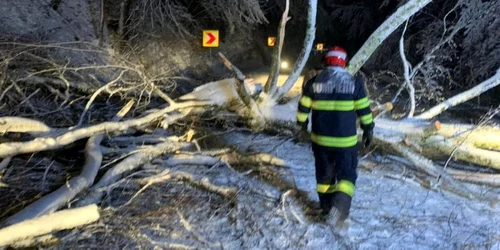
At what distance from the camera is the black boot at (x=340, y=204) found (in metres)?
3.64

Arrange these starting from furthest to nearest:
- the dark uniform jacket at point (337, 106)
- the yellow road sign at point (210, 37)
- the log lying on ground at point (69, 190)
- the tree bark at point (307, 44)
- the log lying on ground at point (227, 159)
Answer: the yellow road sign at point (210, 37)
the tree bark at point (307, 44)
the log lying on ground at point (227, 159)
the dark uniform jacket at point (337, 106)
the log lying on ground at point (69, 190)

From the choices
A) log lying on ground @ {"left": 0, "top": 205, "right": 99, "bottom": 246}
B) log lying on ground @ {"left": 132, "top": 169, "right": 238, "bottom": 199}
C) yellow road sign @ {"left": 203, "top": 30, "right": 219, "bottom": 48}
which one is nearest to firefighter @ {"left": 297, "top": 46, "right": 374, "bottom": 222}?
log lying on ground @ {"left": 132, "top": 169, "right": 238, "bottom": 199}

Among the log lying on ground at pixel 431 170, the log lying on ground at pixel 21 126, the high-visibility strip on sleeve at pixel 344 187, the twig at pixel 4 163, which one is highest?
the log lying on ground at pixel 21 126

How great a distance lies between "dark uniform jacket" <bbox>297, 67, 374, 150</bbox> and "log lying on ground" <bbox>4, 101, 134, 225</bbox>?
80.8 inches

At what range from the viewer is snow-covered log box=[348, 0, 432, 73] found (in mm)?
6148

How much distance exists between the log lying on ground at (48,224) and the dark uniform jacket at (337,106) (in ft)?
6.10

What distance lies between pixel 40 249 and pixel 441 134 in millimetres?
4710

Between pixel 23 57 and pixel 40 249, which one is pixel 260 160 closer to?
pixel 40 249

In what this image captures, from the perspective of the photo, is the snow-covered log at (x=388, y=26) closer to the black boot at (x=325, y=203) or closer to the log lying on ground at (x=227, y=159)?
the log lying on ground at (x=227, y=159)

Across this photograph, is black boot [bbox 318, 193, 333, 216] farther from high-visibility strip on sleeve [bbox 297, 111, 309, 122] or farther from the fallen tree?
the fallen tree

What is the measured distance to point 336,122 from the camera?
12.0 feet

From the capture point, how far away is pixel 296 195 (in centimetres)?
430

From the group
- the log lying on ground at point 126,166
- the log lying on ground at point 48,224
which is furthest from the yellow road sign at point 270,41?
the log lying on ground at point 48,224

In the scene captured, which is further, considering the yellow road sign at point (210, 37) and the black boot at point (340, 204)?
the yellow road sign at point (210, 37)
